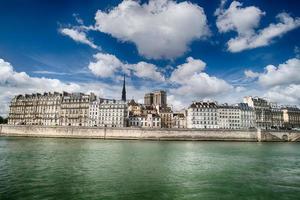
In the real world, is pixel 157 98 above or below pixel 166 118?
above

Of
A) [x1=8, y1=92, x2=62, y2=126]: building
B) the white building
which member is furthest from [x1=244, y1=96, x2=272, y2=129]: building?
[x1=8, y1=92, x2=62, y2=126]: building

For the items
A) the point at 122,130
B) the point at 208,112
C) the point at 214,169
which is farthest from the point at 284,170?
the point at 208,112

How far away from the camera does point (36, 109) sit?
101m

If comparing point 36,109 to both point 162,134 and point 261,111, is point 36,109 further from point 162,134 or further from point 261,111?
point 261,111

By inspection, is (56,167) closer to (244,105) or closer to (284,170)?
(284,170)

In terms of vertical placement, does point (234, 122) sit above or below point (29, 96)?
below

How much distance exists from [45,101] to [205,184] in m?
92.9

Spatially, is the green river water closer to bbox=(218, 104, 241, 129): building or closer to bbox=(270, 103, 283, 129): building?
bbox=(218, 104, 241, 129): building

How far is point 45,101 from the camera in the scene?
100m

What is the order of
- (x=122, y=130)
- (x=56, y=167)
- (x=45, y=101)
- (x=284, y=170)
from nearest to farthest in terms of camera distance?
(x=56, y=167), (x=284, y=170), (x=122, y=130), (x=45, y=101)

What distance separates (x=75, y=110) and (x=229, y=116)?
5392cm

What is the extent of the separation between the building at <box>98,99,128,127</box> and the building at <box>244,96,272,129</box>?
160 feet

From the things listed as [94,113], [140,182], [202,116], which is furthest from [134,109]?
[140,182]

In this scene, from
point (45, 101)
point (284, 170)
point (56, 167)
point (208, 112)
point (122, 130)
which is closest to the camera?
point (56, 167)
